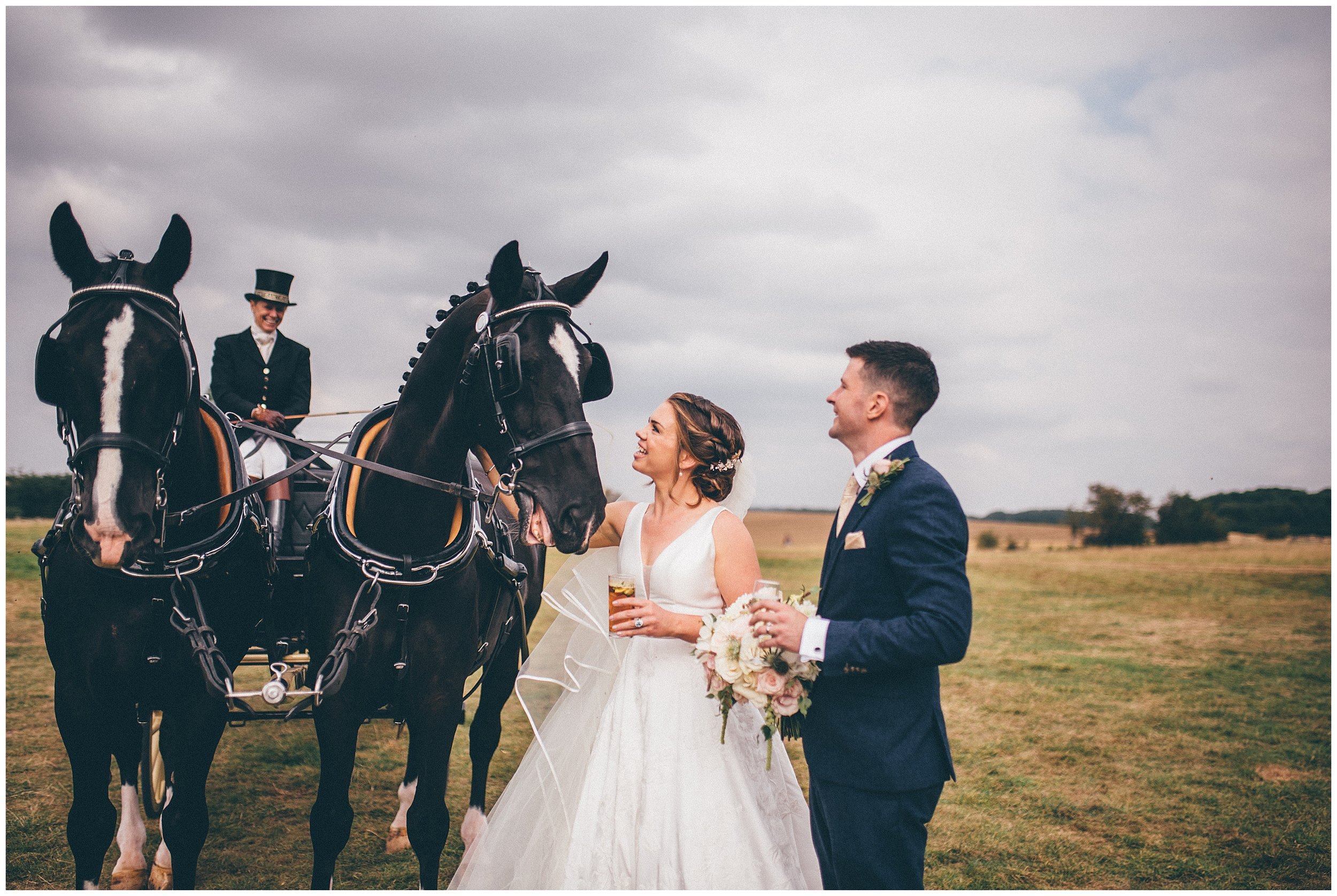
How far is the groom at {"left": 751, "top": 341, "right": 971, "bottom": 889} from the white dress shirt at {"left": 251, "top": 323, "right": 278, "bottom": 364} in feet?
13.3

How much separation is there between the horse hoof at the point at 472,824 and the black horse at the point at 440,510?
4.75ft

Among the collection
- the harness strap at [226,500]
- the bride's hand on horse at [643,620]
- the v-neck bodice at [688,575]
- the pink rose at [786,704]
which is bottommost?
the pink rose at [786,704]

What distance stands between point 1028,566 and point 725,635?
2953 cm

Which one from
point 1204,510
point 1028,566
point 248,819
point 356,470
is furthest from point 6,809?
point 1204,510

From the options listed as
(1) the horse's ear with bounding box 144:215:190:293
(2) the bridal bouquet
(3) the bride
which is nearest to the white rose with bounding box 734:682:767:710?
(2) the bridal bouquet

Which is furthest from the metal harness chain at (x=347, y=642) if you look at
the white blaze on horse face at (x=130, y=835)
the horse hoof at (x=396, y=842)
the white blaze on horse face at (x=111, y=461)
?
the horse hoof at (x=396, y=842)

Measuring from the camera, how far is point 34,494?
13.0m

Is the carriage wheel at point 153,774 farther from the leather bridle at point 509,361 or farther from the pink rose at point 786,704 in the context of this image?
the pink rose at point 786,704

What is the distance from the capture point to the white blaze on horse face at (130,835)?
4.72 m

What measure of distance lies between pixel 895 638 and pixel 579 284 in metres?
2.05

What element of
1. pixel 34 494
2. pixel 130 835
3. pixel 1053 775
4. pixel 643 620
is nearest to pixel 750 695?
pixel 643 620

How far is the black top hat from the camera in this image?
5191 mm

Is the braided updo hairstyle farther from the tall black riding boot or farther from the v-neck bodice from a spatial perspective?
the tall black riding boot

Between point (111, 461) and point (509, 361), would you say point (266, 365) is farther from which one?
point (509, 361)
